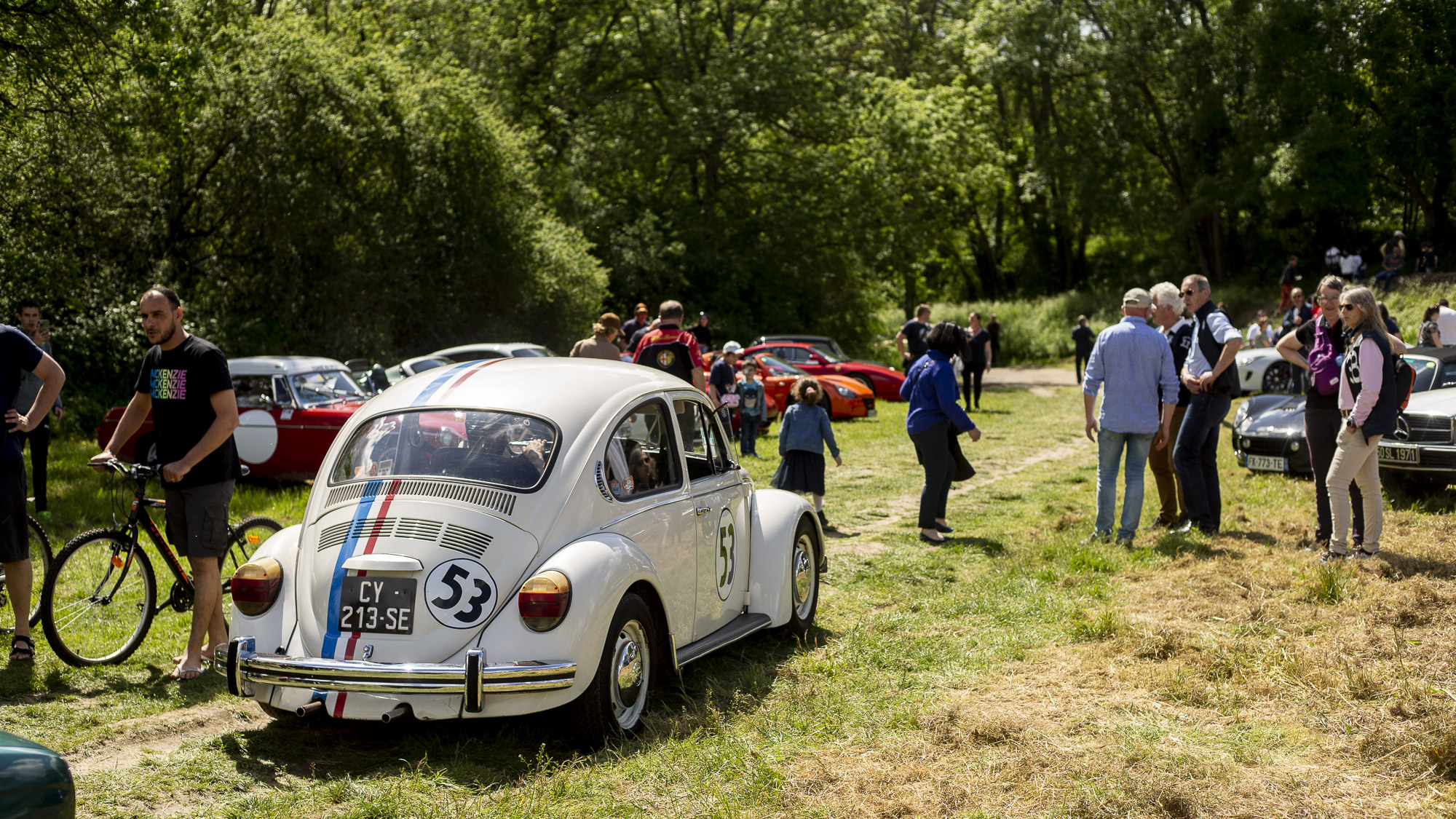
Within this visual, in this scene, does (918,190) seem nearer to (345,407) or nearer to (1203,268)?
(1203,268)

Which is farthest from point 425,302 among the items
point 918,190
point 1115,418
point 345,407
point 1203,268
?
point 1203,268

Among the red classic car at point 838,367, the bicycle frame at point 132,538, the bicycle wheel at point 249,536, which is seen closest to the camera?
the bicycle frame at point 132,538

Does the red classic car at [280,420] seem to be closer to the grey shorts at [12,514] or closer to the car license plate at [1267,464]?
the grey shorts at [12,514]

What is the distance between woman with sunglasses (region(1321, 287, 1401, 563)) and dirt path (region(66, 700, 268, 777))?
6.91m

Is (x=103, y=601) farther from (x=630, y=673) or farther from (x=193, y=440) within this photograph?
(x=630, y=673)

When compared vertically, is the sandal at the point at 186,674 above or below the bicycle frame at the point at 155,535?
below

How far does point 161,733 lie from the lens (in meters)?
5.32

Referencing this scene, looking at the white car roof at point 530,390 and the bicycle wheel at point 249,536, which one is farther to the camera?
the bicycle wheel at point 249,536

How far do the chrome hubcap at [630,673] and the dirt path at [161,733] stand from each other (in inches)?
70.5

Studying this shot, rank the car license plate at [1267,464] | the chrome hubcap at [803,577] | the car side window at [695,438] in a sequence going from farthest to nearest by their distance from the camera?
1. the car license plate at [1267,464]
2. the chrome hubcap at [803,577]
3. the car side window at [695,438]

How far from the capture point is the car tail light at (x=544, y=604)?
15.5 feet

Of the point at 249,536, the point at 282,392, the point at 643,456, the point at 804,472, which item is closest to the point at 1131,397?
the point at 804,472

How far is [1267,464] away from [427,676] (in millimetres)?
10276

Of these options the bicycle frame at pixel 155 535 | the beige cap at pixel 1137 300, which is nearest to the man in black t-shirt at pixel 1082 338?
the beige cap at pixel 1137 300
